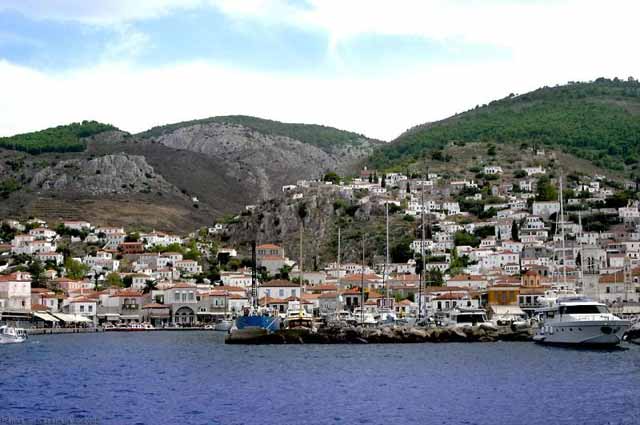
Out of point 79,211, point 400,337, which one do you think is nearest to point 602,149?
point 79,211

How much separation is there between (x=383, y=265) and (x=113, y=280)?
1399 inches

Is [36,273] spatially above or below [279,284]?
above

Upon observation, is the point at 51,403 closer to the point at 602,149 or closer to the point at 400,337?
the point at 400,337

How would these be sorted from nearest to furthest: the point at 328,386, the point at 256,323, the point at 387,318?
the point at 328,386, the point at 256,323, the point at 387,318

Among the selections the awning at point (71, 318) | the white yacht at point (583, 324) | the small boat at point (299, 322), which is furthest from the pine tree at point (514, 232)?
the white yacht at point (583, 324)

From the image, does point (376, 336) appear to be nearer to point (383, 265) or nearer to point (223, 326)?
point (223, 326)

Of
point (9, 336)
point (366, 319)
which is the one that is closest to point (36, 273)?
point (9, 336)

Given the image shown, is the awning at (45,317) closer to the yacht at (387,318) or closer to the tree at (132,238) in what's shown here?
the yacht at (387,318)

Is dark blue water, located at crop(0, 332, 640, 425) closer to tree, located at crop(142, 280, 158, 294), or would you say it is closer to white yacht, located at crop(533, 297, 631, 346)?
white yacht, located at crop(533, 297, 631, 346)

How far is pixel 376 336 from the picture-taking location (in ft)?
227

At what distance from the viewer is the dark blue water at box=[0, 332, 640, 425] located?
3281 cm

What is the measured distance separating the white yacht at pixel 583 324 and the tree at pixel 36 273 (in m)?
73.7

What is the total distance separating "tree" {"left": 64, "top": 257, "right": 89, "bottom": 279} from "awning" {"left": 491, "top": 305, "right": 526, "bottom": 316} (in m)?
63.1

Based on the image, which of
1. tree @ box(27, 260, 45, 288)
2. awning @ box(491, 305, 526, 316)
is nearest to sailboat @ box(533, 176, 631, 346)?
awning @ box(491, 305, 526, 316)
